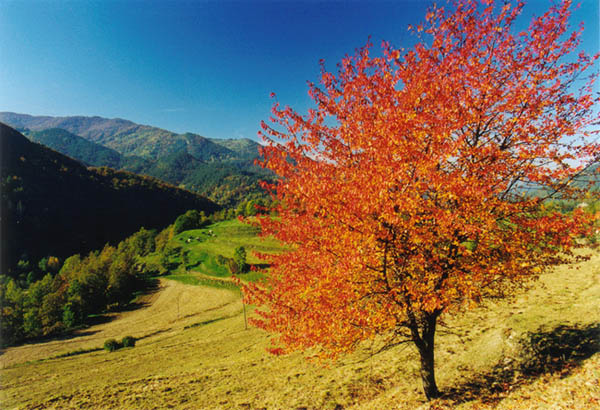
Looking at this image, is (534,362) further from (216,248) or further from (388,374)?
(216,248)

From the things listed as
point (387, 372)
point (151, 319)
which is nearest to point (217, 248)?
point (151, 319)

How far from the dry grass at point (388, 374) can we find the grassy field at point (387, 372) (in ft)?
0.20

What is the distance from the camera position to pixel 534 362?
Result: 419 inches

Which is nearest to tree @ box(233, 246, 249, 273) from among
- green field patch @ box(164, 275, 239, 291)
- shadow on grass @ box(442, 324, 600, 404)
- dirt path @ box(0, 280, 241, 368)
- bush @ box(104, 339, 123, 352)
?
green field patch @ box(164, 275, 239, 291)

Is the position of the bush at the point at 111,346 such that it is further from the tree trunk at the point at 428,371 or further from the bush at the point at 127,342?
the tree trunk at the point at 428,371

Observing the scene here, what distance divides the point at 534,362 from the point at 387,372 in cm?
666

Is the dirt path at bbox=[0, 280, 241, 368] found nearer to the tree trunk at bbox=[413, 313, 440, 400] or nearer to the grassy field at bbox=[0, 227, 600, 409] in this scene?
the grassy field at bbox=[0, 227, 600, 409]

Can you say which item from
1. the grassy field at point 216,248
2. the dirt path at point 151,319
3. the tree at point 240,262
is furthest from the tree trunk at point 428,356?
the tree at point 240,262

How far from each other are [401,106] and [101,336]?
70413 mm

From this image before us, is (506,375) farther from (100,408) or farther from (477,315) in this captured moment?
(100,408)

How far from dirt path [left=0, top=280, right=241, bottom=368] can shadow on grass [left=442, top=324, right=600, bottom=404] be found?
5053cm

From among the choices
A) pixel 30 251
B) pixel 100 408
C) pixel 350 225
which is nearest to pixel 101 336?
pixel 100 408

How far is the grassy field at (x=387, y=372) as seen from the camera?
9562 millimetres

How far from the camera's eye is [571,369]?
30.0ft
